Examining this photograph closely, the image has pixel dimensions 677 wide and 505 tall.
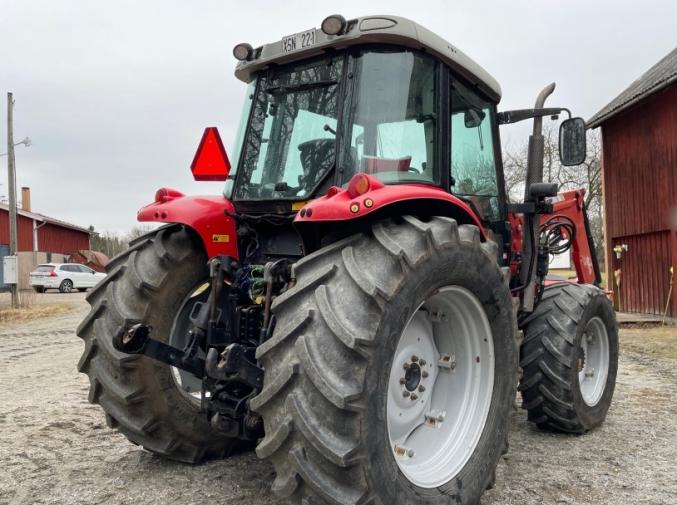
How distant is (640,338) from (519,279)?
7309 mm

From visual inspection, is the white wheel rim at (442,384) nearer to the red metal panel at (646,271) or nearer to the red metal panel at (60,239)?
the red metal panel at (646,271)

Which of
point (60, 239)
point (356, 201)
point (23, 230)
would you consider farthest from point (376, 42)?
point (60, 239)

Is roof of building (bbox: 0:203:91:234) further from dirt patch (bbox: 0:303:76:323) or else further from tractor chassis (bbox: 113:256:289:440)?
tractor chassis (bbox: 113:256:289:440)

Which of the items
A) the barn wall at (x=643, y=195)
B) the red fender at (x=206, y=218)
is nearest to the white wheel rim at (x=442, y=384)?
the red fender at (x=206, y=218)

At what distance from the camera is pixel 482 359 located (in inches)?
128

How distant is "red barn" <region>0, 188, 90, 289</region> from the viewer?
32906mm

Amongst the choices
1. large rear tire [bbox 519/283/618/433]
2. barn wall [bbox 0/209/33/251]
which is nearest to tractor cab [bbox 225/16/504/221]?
large rear tire [bbox 519/283/618/433]

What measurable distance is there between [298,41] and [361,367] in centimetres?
200

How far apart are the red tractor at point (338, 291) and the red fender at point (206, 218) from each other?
1 cm

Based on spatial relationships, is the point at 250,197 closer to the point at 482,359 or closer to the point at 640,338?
the point at 482,359

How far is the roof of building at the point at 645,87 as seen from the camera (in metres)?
12.7

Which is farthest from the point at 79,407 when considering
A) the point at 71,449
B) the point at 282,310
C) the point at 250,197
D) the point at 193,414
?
the point at 282,310

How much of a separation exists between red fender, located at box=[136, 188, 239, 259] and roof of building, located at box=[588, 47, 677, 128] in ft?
38.8

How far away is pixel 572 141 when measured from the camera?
422 centimetres
